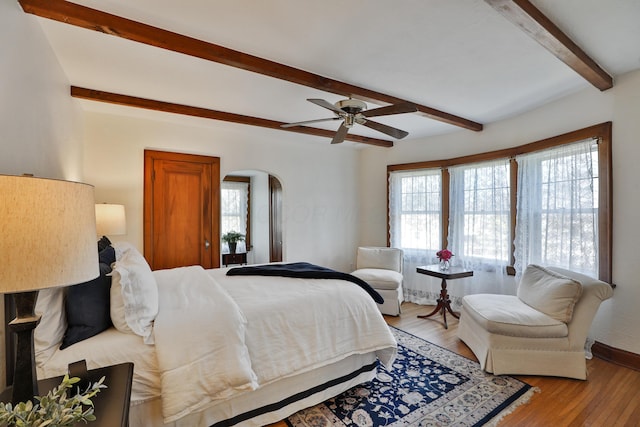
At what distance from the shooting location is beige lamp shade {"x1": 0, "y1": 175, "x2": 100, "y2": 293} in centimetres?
82

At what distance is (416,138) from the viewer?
4.87 meters

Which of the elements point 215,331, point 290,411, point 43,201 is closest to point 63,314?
point 215,331

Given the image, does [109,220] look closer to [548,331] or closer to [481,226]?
[548,331]

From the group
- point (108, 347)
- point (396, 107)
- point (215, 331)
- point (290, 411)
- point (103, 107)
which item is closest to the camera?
point (108, 347)

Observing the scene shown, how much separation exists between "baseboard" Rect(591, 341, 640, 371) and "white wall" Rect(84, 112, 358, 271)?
342cm

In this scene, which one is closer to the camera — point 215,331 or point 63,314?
point 63,314

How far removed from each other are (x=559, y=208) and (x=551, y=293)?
1.14 meters

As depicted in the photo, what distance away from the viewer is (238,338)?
1.77 metres

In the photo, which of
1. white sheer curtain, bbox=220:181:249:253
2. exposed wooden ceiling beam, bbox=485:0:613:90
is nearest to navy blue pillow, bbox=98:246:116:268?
exposed wooden ceiling beam, bbox=485:0:613:90

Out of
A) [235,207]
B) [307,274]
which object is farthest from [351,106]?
[235,207]

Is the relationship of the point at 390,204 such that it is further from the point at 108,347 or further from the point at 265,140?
the point at 108,347

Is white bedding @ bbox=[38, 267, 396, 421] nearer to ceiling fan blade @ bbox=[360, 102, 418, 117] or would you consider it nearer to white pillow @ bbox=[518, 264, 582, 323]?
white pillow @ bbox=[518, 264, 582, 323]

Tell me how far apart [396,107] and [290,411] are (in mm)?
2418

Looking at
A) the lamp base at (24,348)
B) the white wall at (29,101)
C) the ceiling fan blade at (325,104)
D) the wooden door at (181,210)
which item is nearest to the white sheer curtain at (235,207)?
the wooden door at (181,210)
